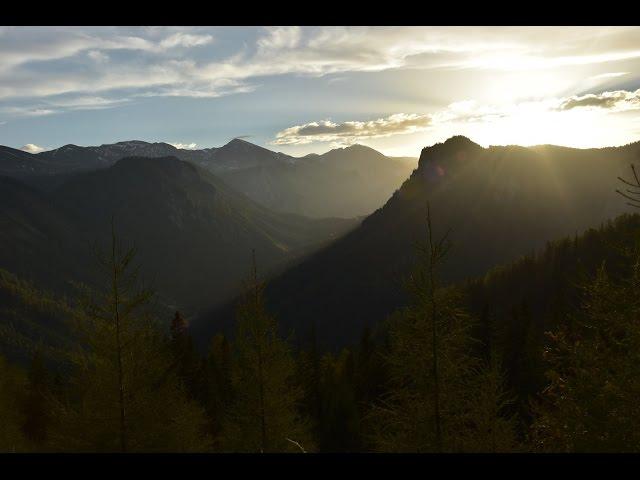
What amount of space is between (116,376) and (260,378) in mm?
5986

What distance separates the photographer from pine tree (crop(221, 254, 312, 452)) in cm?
1923

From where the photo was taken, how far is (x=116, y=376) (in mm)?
14781

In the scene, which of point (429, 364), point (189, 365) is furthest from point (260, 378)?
point (189, 365)

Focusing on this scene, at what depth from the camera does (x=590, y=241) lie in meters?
134

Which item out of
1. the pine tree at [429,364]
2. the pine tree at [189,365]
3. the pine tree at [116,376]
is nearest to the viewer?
the pine tree at [429,364]

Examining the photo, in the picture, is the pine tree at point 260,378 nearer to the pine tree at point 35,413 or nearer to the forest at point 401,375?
the forest at point 401,375

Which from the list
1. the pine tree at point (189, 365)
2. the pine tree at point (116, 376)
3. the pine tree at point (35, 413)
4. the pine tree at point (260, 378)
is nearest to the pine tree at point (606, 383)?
the pine tree at point (260, 378)

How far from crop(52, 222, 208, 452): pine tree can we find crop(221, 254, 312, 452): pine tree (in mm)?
3974

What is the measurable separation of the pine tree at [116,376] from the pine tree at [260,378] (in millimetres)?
3974

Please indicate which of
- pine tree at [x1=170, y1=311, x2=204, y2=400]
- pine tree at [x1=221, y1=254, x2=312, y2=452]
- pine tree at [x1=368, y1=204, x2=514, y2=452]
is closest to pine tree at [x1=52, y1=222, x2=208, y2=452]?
pine tree at [x1=221, y1=254, x2=312, y2=452]

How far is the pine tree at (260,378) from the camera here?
757 inches

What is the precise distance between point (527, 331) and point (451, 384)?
131ft

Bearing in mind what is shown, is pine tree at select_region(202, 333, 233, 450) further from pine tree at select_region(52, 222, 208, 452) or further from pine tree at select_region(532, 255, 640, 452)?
pine tree at select_region(532, 255, 640, 452)
